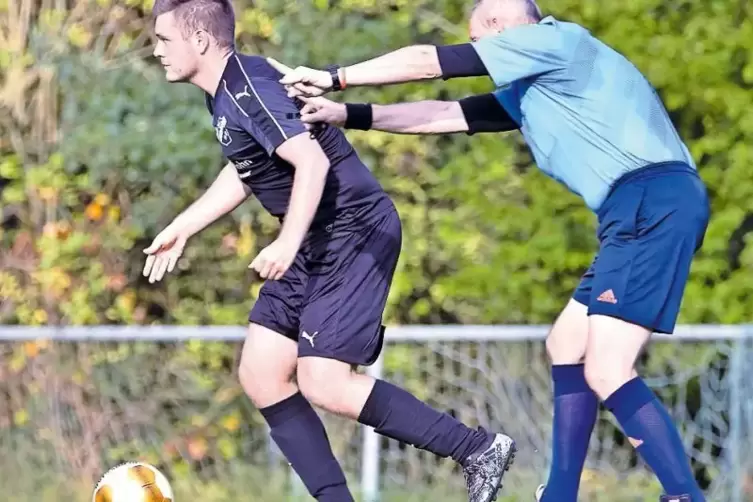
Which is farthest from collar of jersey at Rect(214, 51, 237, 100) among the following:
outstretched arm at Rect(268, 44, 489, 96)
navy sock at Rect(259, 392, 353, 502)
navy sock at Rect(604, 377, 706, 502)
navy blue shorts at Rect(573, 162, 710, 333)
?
navy sock at Rect(604, 377, 706, 502)

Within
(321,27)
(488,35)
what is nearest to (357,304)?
(488,35)

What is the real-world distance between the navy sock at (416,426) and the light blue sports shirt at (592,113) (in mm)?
856

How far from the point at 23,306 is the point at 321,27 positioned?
221cm

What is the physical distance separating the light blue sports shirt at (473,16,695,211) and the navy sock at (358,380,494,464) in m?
0.86

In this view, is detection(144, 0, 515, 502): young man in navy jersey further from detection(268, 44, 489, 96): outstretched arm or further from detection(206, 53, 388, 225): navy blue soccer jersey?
detection(268, 44, 489, 96): outstretched arm

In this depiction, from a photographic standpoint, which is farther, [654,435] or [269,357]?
[269,357]

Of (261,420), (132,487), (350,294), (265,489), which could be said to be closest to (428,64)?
(350,294)

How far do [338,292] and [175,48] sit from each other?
3.06 ft

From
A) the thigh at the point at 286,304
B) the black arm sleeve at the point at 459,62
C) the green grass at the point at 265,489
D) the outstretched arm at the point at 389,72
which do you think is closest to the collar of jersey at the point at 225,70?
the outstretched arm at the point at 389,72

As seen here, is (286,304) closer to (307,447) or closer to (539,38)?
(307,447)

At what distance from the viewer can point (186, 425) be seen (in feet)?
23.6

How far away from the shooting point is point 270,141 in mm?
4422

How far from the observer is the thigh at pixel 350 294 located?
4.66 metres

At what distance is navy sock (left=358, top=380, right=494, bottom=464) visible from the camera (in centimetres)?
472
